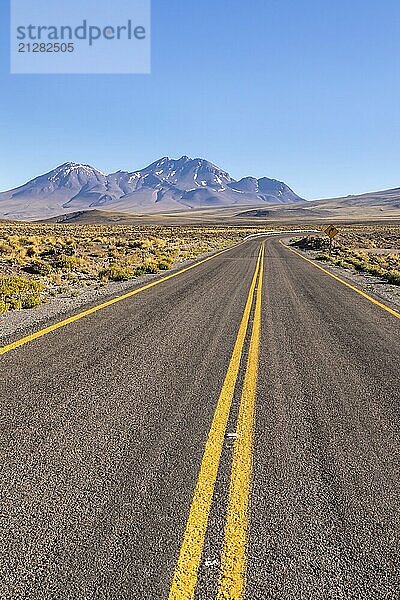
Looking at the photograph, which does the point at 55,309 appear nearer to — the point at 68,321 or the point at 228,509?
the point at 68,321

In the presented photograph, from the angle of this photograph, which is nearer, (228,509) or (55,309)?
(228,509)

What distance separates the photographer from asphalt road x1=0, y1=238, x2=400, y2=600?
9.04 ft

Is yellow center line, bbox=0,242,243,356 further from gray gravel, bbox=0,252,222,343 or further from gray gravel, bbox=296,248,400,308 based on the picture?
gray gravel, bbox=296,248,400,308

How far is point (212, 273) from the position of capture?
2059cm

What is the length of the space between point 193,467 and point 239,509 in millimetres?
646

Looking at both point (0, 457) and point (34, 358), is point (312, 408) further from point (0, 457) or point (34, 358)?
point (34, 358)

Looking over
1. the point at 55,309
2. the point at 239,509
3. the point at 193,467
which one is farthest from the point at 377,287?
the point at 239,509

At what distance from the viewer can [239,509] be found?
3.33 meters

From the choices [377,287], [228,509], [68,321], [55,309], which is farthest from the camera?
[377,287]

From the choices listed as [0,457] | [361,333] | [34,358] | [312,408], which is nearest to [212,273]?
[361,333]

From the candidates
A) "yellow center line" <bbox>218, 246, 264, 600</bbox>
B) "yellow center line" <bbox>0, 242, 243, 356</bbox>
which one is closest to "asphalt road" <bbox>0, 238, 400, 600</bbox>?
"yellow center line" <bbox>218, 246, 264, 600</bbox>

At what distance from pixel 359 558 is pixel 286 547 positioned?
43 centimetres

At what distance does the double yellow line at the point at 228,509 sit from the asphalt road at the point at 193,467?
0.02 m

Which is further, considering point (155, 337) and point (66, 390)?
point (155, 337)
